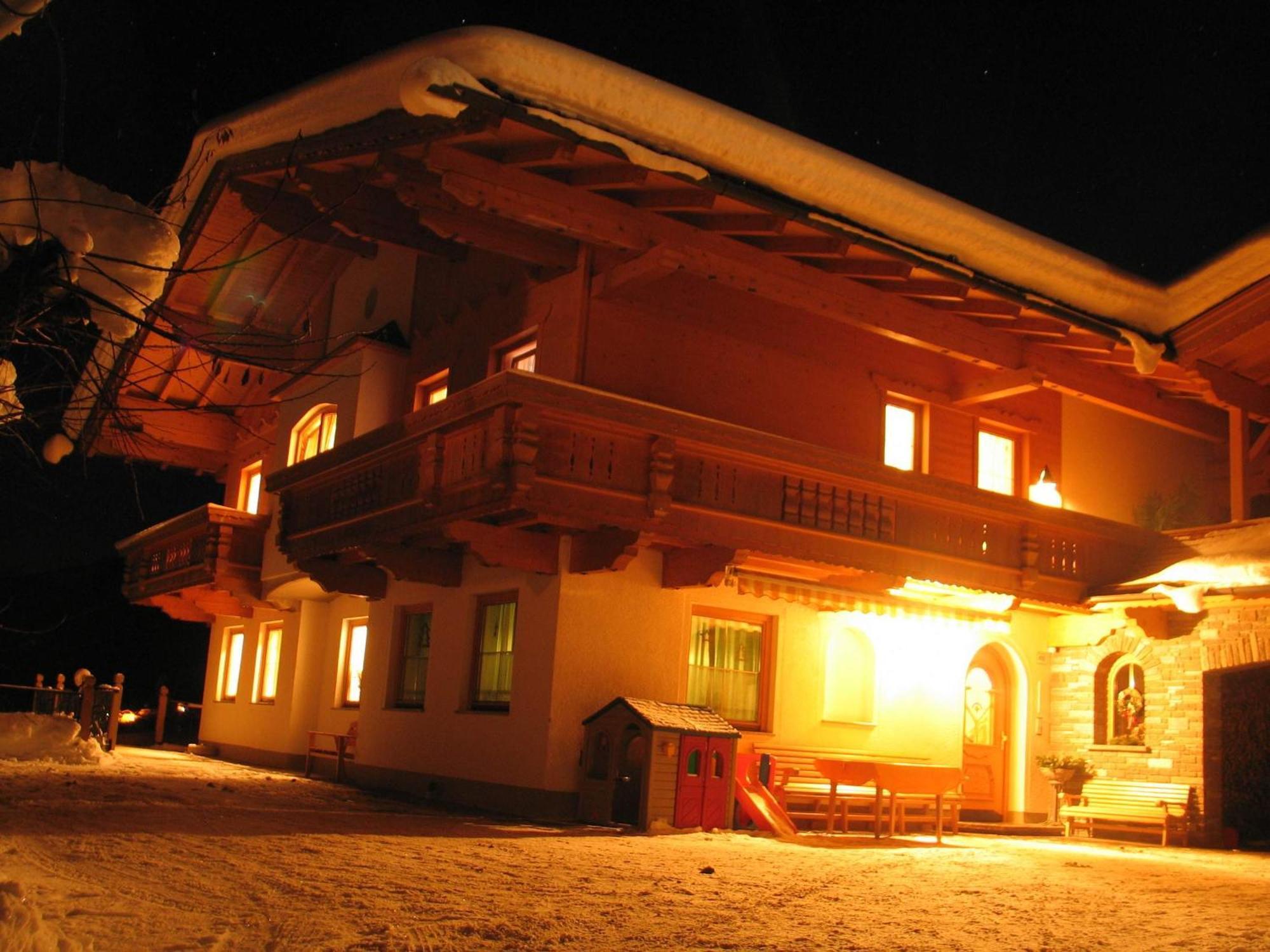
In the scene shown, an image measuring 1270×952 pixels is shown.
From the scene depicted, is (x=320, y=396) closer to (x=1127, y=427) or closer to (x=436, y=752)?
(x=436, y=752)

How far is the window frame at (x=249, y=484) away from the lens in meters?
22.9

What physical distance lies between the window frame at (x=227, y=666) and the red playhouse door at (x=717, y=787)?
12737 millimetres

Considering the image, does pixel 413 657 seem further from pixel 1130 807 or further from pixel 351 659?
pixel 1130 807

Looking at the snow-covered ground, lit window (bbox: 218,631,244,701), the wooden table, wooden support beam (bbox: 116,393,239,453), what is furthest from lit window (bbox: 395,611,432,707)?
wooden support beam (bbox: 116,393,239,453)

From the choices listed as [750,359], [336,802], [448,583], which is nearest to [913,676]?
[750,359]

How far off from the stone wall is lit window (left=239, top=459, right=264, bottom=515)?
14421mm

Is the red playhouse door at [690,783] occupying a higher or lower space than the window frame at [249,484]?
lower

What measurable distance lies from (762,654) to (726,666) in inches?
21.7

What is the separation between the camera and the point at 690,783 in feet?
42.9

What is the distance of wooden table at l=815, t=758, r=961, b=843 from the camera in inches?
514

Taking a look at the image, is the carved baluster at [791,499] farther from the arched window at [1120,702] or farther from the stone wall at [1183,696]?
the arched window at [1120,702]

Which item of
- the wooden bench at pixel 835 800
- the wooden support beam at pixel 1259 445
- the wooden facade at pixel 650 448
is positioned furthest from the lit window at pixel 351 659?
the wooden support beam at pixel 1259 445

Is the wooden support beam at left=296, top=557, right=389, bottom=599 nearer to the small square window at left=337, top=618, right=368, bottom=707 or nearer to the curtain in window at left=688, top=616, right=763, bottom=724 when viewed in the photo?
the small square window at left=337, top=618, right=368, bottom=707

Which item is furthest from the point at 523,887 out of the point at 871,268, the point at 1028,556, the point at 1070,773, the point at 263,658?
the point at 263,658
